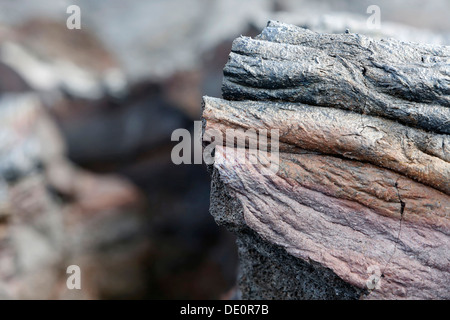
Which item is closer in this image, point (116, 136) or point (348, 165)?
point (348, 165)

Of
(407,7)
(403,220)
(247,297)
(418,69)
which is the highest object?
(407,7)

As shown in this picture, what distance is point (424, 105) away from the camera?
4.59ft

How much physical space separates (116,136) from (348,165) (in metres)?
3.96

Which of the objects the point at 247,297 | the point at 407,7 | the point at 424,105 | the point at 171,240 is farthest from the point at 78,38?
the point at 424,105

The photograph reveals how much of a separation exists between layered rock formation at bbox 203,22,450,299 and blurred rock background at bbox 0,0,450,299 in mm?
1261

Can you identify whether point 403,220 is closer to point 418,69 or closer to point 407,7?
point 418,69

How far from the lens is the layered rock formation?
139 cm

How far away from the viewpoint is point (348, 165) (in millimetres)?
1420

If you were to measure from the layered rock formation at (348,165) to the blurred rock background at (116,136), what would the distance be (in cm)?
126

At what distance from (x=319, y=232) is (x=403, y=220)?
11.3 inches

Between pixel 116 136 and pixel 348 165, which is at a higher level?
pixel 348 165

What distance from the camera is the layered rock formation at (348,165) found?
4.57 feet

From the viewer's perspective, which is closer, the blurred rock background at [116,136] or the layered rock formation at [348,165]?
the layered rock formation at [348,165]

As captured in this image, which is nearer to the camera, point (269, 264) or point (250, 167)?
point (250, 167)
